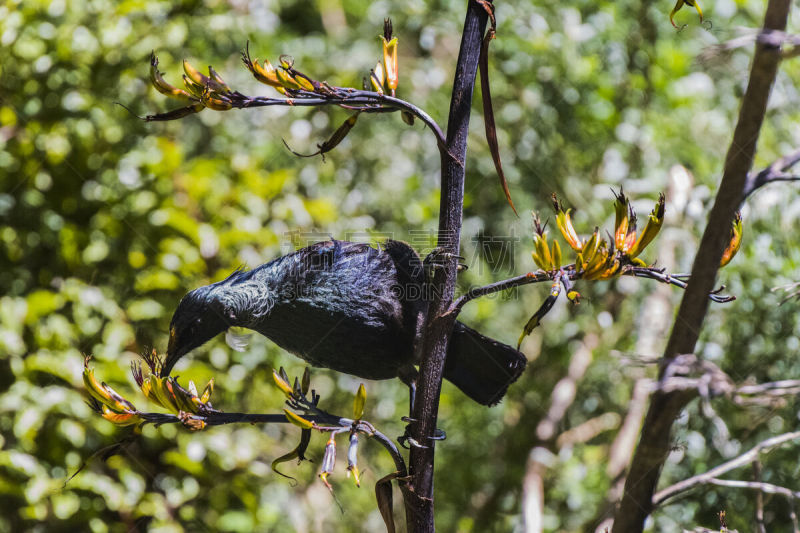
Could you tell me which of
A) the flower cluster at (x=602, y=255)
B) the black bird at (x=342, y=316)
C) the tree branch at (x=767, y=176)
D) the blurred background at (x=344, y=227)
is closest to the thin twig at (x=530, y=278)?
the flower cluster at (x=602, y=255)

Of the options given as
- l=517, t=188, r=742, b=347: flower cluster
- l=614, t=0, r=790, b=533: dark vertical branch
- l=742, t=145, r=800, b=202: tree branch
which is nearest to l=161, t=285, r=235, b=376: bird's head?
l=517, t=188, r=742, b=347: flower cluster

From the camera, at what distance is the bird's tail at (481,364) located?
119 cm

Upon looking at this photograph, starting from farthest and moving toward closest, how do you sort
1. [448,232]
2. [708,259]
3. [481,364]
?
[481,364] < [448,232] < [708,259]

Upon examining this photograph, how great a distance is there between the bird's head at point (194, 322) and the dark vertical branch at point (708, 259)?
620mm

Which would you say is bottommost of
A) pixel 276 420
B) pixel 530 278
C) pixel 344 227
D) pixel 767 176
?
pixel 344 227

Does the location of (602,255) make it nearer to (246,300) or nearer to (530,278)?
(530,278)

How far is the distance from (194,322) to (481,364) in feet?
1.53

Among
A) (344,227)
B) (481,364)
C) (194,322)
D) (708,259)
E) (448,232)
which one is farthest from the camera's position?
(344,227)

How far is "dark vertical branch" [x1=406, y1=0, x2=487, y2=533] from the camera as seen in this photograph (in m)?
0.92

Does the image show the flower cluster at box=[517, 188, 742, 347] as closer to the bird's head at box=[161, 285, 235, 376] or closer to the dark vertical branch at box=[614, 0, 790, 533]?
the dark vertical branch at box=[614, 0, 790, 533]

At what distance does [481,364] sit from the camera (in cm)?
124

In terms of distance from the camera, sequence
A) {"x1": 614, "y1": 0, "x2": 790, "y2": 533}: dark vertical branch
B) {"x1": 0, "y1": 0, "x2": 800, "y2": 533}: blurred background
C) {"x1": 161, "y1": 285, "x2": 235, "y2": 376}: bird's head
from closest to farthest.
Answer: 1. {"x1": 614, "y1": 0, "x2": 790, "y2": 533}: dark vertical branch
2. {"x1": 161, "y1": 285, "x2": 235, "y2": 376}: bird's head
3. {"x1": 0, "y1": 0, "x2": 800, "y2": 533}: blurred background

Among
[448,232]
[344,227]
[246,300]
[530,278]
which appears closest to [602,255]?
[530,278]

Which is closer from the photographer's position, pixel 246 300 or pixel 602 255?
pixel 602 255
